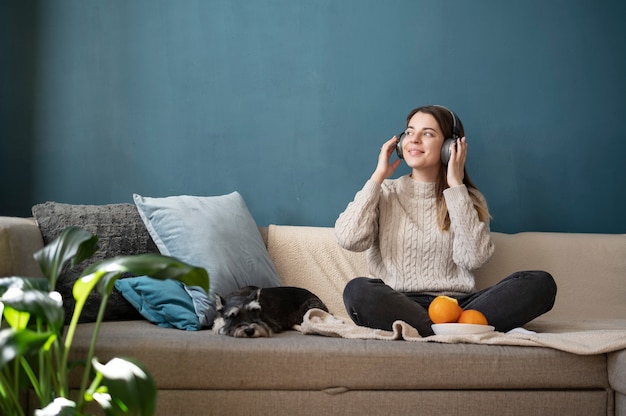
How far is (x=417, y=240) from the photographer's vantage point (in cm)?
270

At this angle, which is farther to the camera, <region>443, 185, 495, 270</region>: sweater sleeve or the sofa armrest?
<region>443, 185, 495, 270</region>: sweater sleeve

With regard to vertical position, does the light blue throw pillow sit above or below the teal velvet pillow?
above

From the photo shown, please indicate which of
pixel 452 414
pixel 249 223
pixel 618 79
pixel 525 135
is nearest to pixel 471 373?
pixel 452 414

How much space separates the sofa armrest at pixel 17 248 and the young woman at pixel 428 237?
3.33ft

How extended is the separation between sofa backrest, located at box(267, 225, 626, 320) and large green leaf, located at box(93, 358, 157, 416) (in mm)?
1334

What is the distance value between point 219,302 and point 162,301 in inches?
7.6

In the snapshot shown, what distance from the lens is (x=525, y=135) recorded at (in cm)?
330

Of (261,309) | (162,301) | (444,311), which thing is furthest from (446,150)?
(162,301)

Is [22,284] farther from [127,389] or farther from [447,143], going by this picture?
[447,143]

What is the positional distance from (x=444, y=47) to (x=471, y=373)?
1.70m

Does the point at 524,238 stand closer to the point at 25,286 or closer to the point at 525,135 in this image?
the point at 525,135

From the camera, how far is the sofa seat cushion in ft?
6.50

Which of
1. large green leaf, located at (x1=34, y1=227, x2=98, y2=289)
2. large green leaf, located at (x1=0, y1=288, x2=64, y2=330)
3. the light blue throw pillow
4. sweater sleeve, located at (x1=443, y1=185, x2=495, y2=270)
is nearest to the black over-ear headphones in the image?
sweater sleeve, located at (x1=443, y1=185, x2=495, y2=270)

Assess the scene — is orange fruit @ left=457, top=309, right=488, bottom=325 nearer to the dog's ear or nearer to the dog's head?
the dog's head
